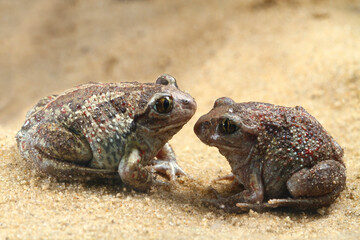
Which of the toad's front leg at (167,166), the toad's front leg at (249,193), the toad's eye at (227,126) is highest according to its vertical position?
the toad's eye at (227,126)

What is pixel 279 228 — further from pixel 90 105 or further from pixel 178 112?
pixel 90 105

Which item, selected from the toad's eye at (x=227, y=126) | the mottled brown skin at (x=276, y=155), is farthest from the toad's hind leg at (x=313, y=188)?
the toad's eye at (x=227, y=126)

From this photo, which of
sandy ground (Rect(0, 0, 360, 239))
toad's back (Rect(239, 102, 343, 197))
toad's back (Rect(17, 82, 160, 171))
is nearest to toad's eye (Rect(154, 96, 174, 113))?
toad's back (Rect(17, 82, 160, 171))

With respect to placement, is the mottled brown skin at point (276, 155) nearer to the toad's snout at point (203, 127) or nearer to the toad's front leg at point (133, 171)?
the toad's snout at point (203, 127)

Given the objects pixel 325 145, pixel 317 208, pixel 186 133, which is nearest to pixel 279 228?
pixel 317 208

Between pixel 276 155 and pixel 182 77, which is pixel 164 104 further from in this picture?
pixel 182 77
